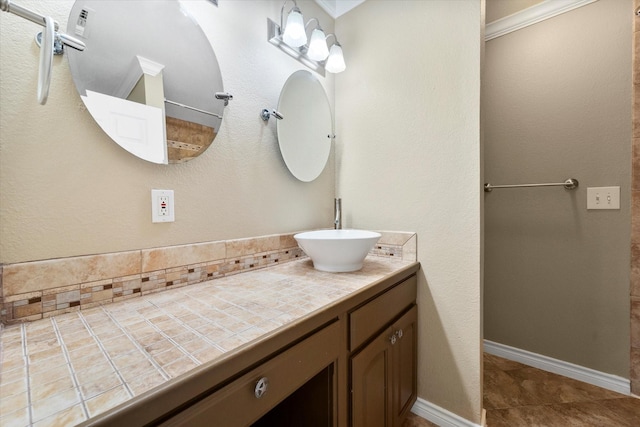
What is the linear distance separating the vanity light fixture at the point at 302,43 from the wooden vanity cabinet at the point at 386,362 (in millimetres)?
1224

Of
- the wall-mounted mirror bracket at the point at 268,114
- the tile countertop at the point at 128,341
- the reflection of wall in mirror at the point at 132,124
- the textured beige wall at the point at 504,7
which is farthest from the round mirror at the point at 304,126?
the textured beige wall at the point at 504,7

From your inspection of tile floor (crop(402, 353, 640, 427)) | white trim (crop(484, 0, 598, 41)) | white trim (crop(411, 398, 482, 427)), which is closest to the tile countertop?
white trim (crop(411, 398, 482, 427))

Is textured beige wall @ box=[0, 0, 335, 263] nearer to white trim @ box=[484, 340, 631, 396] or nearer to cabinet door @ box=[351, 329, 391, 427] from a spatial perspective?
cabinet door @ box=[351, 329, 391, 427]

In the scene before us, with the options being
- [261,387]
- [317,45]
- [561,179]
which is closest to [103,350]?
[261,387]

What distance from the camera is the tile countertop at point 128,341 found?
39cm

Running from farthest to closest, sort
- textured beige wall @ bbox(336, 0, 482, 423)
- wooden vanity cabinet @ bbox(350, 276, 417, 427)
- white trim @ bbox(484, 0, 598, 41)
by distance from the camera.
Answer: white trim @ bbox(484, 0, 598, 41) < textured beige wall @ bbox(336, 0, 482, 423) < wooden vanity cabinet @ bbox(350, 276, 417, 427)

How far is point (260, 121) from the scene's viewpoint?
1.24 metres

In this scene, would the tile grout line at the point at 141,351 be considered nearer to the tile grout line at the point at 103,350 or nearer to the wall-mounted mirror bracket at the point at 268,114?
the tile grout line at the point at 103,350

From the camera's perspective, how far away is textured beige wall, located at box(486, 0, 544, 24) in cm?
170

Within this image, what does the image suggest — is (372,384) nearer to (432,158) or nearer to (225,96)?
(432,158)

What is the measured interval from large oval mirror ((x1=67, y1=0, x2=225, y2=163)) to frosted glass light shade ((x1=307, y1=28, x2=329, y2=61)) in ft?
1.81

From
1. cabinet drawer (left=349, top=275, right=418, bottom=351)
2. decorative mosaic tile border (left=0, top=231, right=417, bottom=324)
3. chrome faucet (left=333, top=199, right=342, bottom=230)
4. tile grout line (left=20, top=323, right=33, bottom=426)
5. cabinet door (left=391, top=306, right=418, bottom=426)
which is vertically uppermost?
chrome faucet (left=333, top=199, right=342, bottom=230)

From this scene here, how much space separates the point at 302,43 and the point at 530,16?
1547mm

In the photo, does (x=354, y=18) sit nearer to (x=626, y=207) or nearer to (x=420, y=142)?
(x=420, y=142)
